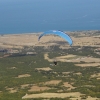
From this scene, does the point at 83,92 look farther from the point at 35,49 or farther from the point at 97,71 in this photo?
the point at 35,49

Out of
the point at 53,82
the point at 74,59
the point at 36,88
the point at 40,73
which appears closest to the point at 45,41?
the point at 74,59

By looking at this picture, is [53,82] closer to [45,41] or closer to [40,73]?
[40,73]

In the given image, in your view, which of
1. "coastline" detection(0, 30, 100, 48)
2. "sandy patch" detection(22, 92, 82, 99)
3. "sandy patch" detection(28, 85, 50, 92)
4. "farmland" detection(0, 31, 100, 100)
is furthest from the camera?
"coastline" detection(0, 30, 100, 48)

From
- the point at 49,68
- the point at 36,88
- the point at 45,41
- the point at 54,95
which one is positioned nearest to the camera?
the point at 54,95

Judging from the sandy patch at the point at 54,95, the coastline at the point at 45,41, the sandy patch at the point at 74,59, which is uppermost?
the coastline at the point at 45,41

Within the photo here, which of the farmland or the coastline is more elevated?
the coastline

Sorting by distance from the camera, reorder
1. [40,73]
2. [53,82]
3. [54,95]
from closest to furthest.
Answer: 1. [54,95]
2. [53,82]
3. [40,73]

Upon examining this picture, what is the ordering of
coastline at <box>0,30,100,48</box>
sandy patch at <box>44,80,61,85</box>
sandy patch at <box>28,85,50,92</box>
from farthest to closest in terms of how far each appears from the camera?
coastline at <box>0,30,100,48</box> < sandy patch at <box>44,80,61,85</box> < sandy patch at <box>28,85,50,92</box>

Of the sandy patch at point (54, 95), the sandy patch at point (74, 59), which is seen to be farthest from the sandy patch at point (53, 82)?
the sandy patch at point (74, 59)

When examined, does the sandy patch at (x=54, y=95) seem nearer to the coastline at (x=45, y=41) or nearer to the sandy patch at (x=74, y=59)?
the sandy patch at (x=74, y=59)

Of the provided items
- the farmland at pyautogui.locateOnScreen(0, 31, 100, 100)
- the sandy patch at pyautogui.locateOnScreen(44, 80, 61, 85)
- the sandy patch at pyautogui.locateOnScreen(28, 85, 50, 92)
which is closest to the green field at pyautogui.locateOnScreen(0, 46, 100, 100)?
the farmland at pyautogui.locateOnScreen(0, 31, 100, 100)

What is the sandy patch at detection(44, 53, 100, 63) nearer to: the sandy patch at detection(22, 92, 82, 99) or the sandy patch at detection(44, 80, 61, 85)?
the sandy patch at detection(44, 80, 61, 85)
